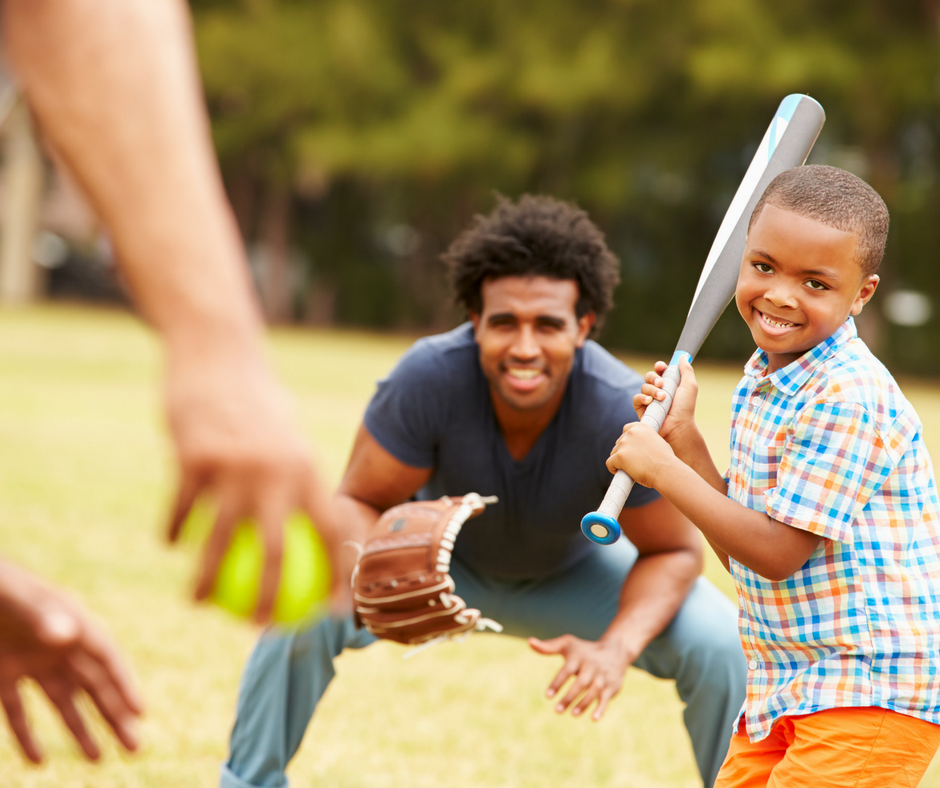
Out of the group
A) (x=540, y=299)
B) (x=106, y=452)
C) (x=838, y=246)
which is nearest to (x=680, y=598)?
(x=540, y=299)

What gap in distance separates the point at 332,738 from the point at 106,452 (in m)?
5.33

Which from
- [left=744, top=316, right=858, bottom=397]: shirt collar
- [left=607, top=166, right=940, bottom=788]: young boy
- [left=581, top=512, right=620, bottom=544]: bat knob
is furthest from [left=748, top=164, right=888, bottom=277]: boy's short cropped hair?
[left=581, top=512, right=620, bottom=544]: bat knob

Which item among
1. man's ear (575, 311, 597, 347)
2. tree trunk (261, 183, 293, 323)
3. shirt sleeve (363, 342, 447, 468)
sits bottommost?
tree trunk (261, 183, 293, 323)

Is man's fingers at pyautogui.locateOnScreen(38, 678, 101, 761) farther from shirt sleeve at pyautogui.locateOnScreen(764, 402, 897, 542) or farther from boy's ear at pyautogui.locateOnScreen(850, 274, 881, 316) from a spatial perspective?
boy's ear at pyautogui.locateOnScreen(850, 274, 881, 316)

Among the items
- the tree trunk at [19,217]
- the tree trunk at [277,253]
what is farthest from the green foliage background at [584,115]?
the tree trunk at [19,217]

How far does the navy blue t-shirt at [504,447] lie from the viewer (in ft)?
10.1

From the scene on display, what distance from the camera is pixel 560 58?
22.4 metres

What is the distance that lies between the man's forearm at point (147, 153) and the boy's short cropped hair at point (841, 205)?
1.37 metres

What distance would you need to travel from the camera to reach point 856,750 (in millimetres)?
2047

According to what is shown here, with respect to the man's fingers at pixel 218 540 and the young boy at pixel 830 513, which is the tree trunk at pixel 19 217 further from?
the man's fingers at pixel 218 540

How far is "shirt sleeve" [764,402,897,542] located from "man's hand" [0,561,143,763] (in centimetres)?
122

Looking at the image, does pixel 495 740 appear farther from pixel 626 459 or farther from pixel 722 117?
pixel 722 117

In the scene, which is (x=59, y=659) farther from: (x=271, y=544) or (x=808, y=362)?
(x=808, y=362)

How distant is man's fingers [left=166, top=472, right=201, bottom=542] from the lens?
35.6 inches
